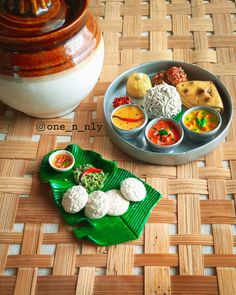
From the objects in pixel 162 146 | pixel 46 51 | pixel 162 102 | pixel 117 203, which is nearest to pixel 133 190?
pixel 117 203

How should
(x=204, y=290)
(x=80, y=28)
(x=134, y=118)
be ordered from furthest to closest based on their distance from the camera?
(x=134, y=118), (x=80, y=28), (x=204, y=290)

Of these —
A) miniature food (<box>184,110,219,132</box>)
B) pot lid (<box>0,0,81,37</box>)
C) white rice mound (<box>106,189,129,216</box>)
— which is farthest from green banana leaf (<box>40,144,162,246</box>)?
pot lid (<box>0,0,81,37</box>)

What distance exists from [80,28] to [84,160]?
324mm

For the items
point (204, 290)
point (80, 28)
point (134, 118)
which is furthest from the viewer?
point (134, 118)

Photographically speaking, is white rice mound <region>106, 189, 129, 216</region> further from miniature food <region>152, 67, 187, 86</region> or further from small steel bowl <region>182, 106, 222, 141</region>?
miniature food <region>152, 67, 187, 86</region>

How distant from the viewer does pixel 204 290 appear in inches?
30.1

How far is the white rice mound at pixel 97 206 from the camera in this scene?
2.78 ft

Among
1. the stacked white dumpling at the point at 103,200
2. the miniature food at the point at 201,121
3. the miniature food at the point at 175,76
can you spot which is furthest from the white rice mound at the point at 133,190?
the miniature food at the point at 175,76

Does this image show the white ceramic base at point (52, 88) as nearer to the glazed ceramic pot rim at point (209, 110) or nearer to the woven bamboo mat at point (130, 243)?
the woven bamboo mat at point (130, 243)

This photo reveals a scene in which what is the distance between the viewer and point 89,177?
92cm

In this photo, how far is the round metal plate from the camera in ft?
3.11

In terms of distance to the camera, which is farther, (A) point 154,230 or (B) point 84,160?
(B) point 84,160

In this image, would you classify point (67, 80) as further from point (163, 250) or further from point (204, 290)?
point (204, 290)

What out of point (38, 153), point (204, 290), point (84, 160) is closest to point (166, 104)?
point (84, 160)
